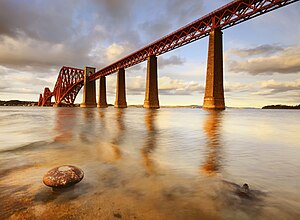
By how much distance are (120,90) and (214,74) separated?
2575cm

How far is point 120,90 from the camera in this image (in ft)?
142

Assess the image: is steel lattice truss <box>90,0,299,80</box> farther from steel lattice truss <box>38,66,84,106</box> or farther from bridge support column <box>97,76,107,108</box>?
steel lattice truss <box>38,66,84,106</box>

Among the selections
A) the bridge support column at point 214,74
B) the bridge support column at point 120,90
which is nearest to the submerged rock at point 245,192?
the bridge support column at point 214,74

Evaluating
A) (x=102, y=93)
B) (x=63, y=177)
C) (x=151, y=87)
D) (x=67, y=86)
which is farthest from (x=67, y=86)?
(x=63, y=177)

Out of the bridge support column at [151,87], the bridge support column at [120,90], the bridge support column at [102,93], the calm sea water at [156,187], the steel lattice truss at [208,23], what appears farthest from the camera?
the bridge support column at [102,93]

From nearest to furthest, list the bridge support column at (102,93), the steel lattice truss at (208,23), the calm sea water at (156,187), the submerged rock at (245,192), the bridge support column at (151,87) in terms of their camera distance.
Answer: the calm sea water at (156,187) → the submerged rock at (245,192) → the steel lattice truss at (208,23) → the bridge support column at (151,87) → the bridge support column at (102,93)

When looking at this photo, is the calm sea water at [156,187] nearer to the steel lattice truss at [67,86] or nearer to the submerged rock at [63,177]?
the submerged rock at [63,177]

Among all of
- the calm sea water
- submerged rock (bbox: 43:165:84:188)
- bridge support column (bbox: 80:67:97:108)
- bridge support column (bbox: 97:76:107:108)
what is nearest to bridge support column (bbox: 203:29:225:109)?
the calm sea water

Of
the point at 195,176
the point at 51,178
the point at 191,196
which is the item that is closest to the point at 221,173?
the point at 195,176

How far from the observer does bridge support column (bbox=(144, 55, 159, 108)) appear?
3341 centimetres

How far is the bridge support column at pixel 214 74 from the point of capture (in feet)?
76.4

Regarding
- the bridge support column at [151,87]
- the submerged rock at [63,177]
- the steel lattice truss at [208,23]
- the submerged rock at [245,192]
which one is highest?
the steel lattice truss at [208,23]

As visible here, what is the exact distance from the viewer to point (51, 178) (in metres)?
1.83

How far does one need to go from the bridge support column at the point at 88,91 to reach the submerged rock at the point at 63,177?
58.2 m
